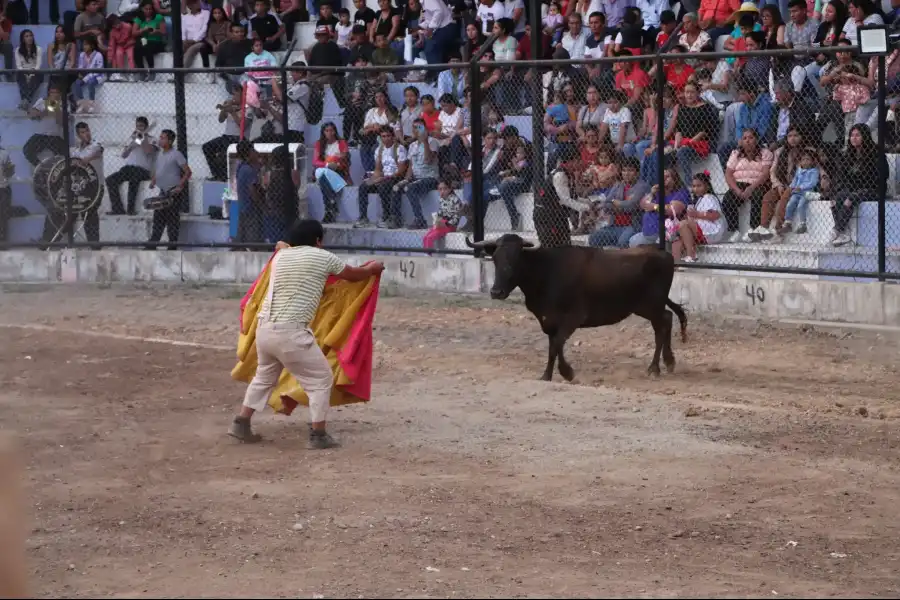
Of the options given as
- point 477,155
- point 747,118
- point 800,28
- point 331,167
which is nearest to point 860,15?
point 800,28

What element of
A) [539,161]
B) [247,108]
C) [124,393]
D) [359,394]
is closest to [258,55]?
[247,108]

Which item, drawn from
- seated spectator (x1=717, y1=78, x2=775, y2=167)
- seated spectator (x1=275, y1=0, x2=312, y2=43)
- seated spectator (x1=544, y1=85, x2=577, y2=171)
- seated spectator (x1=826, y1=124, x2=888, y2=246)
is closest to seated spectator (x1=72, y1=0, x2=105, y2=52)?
seated spectator (x1=275, y1=0, x2=312, y2=43)

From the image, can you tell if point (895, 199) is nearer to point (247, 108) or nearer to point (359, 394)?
point (359, 394)

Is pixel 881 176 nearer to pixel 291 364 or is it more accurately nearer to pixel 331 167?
pixel 331 167

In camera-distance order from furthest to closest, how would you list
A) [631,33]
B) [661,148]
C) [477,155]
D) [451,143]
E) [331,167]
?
1. [631,33]
2. [331,167]
3. [451,143]
4. [477,155]
5. [661,148]

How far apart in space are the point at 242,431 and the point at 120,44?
46.4ft

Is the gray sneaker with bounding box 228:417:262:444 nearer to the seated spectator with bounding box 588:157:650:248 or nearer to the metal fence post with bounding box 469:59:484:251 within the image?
the seated spectator with bounding box 588:157:650:248

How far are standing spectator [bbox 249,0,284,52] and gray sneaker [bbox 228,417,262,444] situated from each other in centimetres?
1260

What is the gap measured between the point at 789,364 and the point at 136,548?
281 inches

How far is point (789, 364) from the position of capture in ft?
45.6

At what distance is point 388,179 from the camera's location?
1797cm

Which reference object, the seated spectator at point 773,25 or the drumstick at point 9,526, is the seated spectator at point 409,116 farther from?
the drumstick at point 9,526

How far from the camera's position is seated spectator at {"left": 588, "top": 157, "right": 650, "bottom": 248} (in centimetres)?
1630

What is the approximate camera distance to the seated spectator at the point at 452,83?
1791 centimetres
